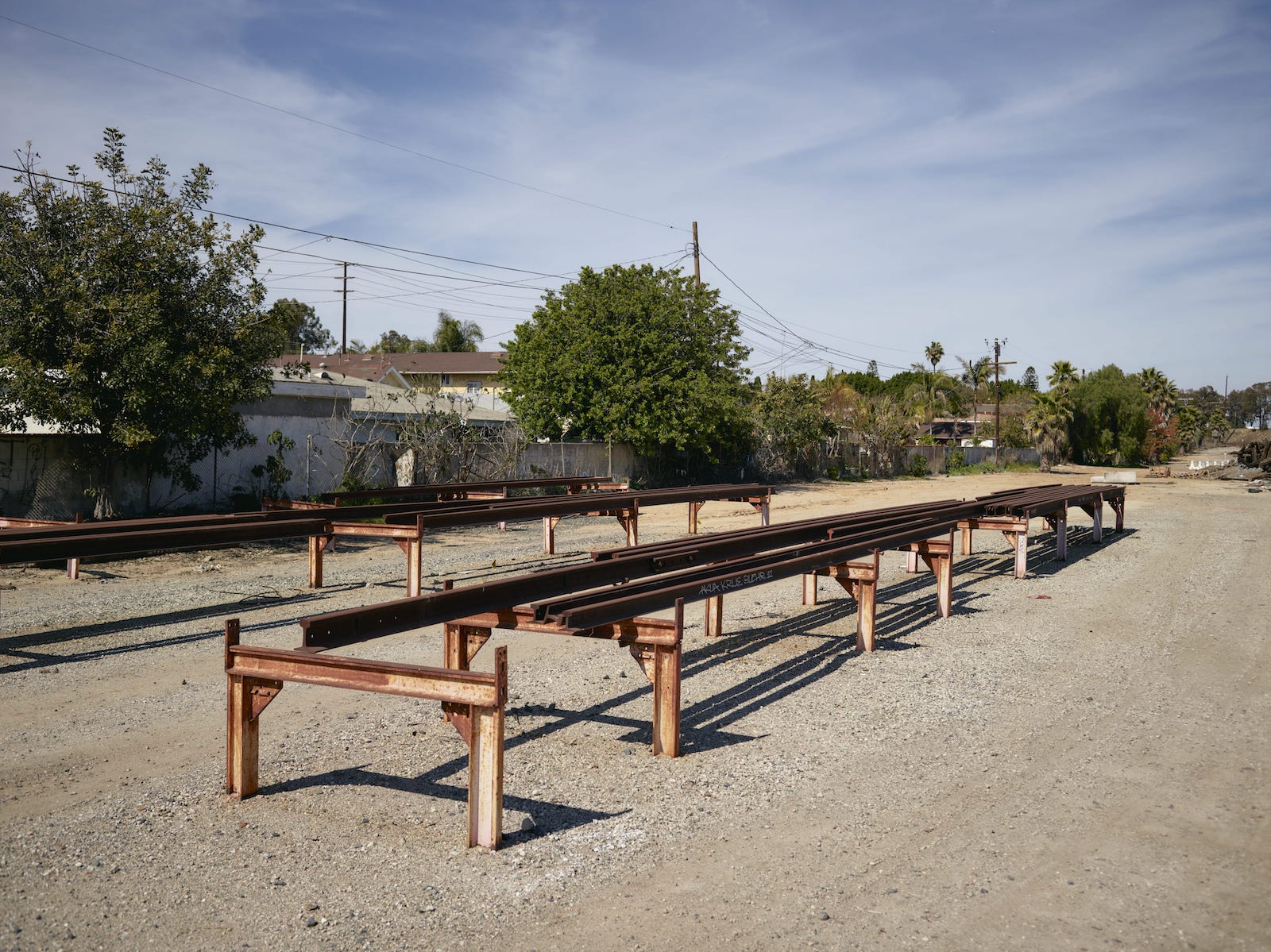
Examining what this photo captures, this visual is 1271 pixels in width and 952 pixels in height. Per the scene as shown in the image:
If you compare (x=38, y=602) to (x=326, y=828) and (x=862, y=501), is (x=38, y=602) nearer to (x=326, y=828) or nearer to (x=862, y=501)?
(x=326, y=828)

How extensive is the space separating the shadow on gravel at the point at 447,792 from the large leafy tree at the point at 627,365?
75.4 feet

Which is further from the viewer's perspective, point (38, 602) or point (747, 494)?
point (747, 494)

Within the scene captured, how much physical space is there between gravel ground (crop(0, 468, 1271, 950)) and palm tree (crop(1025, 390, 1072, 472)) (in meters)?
60.6

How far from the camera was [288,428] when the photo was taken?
19.7 meters

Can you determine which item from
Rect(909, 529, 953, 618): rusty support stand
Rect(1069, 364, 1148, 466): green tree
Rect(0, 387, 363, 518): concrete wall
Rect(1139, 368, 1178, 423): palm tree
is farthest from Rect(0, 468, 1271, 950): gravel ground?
Rect(1139, 368, 1178, 423): palm tree

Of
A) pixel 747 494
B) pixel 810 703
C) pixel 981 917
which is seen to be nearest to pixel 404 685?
pixel 981 917

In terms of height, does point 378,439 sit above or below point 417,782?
above

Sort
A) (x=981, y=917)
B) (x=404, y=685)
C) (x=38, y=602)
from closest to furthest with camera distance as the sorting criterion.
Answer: (x=981, y=917), (x=404, y=685), (x=38, y=602)

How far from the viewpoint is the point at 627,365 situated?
92.7 ft

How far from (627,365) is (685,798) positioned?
24060mm


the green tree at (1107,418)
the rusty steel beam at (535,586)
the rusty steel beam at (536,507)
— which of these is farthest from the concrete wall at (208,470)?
the green tree at (1107,418)

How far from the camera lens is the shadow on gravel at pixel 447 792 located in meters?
4.34

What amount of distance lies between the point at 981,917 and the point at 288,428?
18.4 meters

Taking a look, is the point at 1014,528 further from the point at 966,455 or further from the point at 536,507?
the point at 966,455
